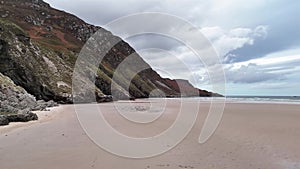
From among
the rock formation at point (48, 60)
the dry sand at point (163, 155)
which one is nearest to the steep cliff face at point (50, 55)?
the rock formation at point (48, 60)

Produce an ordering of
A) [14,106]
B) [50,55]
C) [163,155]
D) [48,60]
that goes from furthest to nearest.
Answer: [50,55], [48,60], [14,106], [163,155]

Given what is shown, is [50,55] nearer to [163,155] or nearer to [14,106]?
[14,106]

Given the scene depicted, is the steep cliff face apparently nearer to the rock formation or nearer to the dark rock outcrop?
the rock formation

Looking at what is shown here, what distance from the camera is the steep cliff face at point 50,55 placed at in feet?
141

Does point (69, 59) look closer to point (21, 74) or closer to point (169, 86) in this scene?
point (21, 74)

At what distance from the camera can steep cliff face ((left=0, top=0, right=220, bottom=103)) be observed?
141 feet

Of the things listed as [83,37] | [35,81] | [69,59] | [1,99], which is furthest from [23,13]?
[1,99]

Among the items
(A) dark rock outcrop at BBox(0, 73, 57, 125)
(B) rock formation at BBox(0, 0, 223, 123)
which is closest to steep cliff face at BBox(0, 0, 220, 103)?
(B) rock formation at BBox(0, 0, 223, 123)

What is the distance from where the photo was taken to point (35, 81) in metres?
43.9

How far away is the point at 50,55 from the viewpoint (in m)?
58.5

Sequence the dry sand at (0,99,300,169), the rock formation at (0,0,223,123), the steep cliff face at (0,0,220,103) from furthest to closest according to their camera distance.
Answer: the steep cliff face at (0,0,220,103), the rock formation at (0,0,223,123), the dry sand at (0,99,300,169)

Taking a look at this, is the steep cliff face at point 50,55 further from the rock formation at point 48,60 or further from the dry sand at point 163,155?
the dry sand at point 163,155

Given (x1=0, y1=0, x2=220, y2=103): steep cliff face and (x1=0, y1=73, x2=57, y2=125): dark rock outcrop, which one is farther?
(x1=0, y1=0, x2=220, y2=103): steep cliff face

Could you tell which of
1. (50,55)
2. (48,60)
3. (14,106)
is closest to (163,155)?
(14,106)
